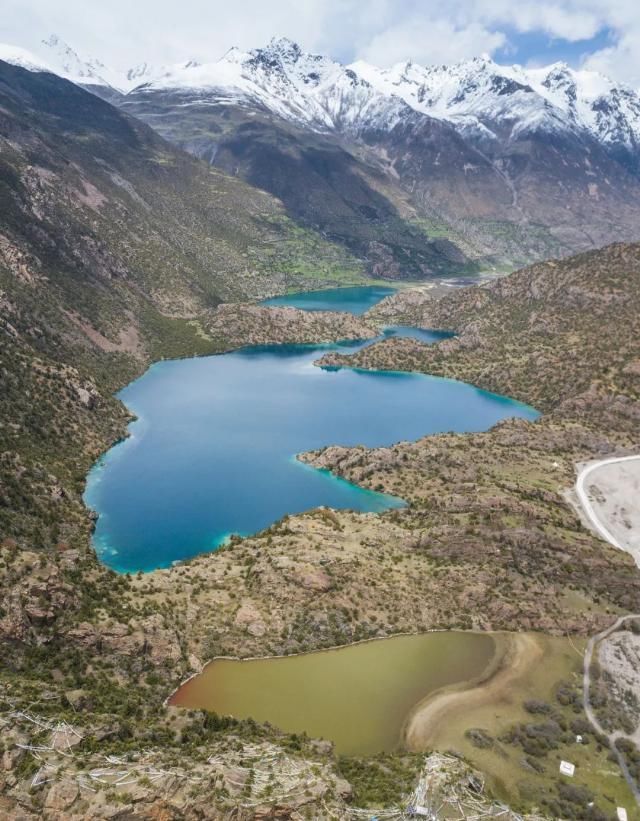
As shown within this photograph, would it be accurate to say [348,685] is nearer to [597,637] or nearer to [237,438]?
[597,637]

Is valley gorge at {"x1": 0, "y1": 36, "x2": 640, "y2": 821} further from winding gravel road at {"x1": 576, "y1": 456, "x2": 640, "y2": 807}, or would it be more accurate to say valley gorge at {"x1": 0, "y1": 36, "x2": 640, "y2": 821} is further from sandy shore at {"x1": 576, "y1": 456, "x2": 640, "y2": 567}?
sandy shore at {"x1": 576, "y1": 456, "x2": 640, "y2": 567}

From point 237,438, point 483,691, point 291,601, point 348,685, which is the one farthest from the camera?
point 237,438

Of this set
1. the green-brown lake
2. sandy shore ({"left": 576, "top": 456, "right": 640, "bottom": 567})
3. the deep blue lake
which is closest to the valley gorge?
the green-brown lake

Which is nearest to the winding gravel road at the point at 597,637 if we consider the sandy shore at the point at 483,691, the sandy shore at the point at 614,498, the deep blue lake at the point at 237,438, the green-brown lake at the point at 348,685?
the sandy shore at the point at 614,498

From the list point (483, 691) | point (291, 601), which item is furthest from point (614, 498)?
point (291, 601)

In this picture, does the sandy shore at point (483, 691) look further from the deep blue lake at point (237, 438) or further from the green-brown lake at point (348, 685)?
the deep blue lake at point (237, 438)
